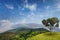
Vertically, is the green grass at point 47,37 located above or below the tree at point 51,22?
below

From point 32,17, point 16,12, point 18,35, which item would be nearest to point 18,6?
point 16,12

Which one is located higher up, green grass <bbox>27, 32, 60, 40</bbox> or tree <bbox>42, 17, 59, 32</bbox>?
tree <bbox>42, 17, 59, 32</bbox>

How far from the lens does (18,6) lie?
17.0 feet

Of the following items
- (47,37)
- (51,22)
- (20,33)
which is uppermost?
(51,22)

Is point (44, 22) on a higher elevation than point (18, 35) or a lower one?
higher

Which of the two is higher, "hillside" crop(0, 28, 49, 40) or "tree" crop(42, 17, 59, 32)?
"tree" crop(42, 17, 59, 32)

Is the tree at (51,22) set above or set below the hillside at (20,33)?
above

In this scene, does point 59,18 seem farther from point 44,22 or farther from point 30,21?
point 30,21

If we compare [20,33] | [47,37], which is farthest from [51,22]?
[20,33]

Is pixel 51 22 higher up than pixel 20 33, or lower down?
higher up

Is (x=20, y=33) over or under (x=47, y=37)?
over

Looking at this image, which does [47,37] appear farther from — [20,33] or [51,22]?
[20,33]

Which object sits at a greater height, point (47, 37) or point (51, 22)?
point (51, 22)

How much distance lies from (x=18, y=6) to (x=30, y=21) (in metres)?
0.55
